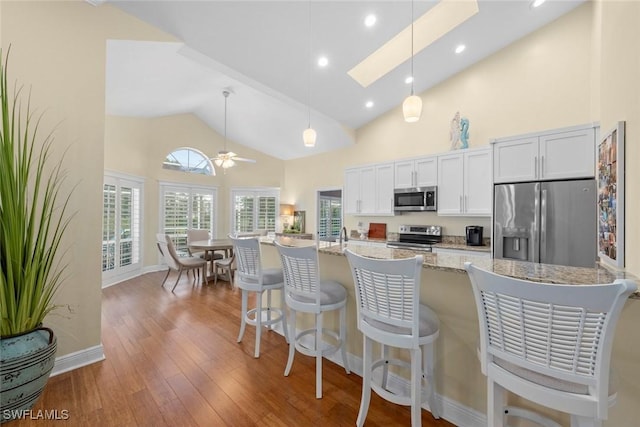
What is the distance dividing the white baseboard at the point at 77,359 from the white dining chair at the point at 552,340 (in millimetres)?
3016

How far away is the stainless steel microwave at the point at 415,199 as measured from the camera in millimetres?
4152

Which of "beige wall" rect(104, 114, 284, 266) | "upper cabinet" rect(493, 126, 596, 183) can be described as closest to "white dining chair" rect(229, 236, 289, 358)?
"upper cabinet" rect(493, 126, 596, 183)

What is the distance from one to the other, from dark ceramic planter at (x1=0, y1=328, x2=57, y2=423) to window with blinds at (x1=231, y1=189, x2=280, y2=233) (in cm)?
561

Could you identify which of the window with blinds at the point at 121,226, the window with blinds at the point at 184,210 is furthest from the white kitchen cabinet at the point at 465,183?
the window with blinds at the point at 121,226

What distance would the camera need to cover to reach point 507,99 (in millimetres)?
3680

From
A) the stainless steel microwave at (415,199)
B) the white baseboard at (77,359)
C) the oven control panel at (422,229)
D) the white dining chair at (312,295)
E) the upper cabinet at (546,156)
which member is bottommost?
the white baseboard at (77,359)

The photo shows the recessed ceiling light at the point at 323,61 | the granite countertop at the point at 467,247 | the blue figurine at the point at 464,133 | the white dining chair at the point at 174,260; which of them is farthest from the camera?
the white dining chair at the point at 174,260

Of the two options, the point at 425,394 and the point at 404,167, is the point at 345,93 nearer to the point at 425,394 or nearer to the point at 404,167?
the point at 404,167

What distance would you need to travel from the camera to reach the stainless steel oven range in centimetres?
424

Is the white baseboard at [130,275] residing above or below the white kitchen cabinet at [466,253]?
below

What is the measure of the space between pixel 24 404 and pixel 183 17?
3456 mm

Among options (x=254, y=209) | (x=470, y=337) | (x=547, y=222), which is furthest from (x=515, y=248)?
(x=254, y=209)

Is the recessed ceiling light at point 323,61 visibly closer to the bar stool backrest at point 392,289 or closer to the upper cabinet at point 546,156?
the upper cabinet at point 546,156

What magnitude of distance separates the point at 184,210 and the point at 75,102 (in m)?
4.58
